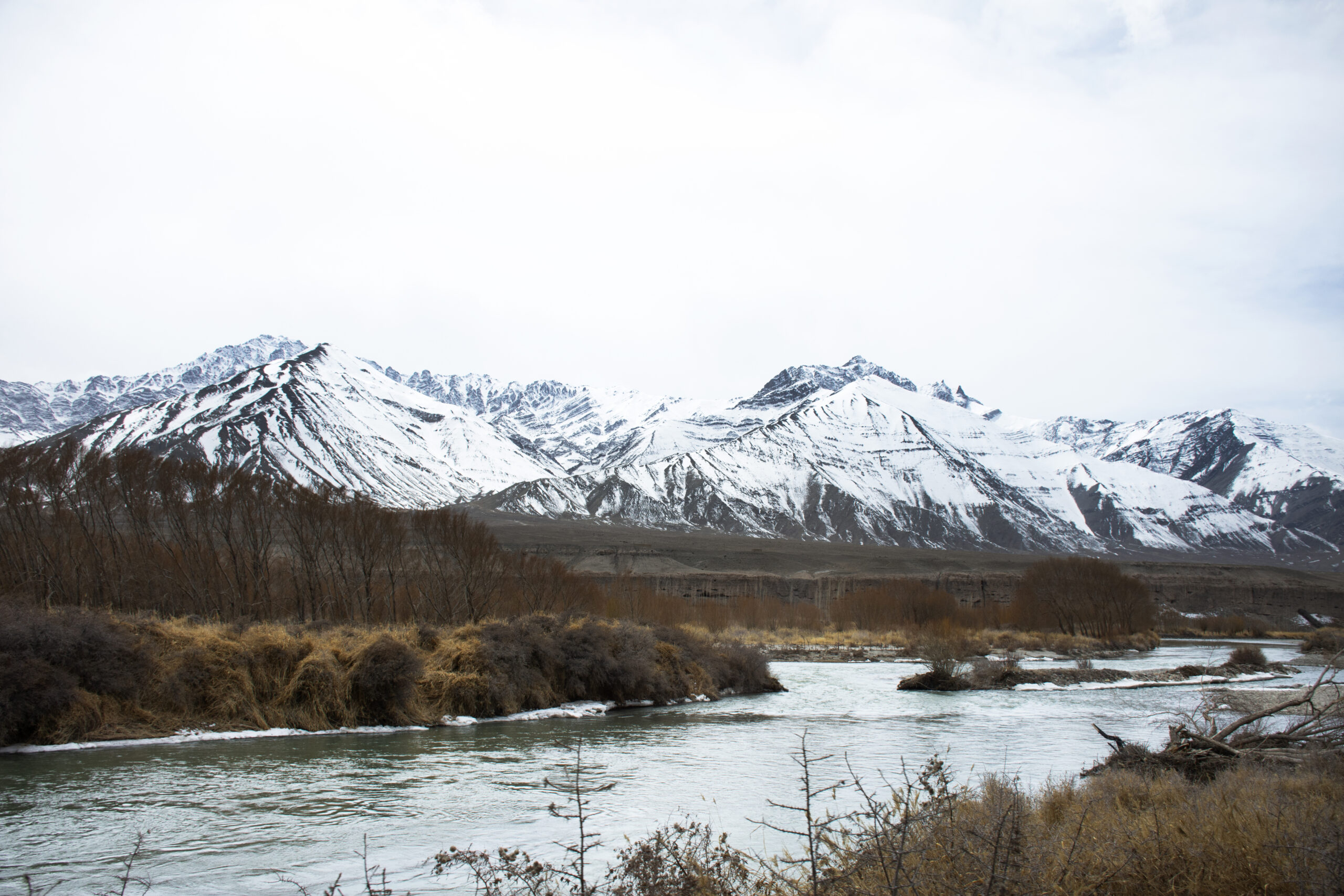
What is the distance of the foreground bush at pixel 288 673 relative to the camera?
21031 mm

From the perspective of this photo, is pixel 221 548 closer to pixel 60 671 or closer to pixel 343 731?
pixel 343 731

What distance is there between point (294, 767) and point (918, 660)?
146ft

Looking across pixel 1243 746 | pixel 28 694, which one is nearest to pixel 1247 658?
pixel 1243 746

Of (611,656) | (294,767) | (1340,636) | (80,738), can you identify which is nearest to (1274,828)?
(294,767)

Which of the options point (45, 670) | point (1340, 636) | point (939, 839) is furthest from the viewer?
point (1340, 636)

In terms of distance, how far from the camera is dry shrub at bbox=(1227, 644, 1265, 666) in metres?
48.7

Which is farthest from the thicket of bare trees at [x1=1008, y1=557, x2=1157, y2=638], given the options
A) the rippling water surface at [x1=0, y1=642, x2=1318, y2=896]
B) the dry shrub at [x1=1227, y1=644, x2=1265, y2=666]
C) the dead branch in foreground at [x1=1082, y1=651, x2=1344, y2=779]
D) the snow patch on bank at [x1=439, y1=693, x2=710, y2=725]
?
the dead branch in foreground at [x1=1082, y1=651, x2=1344, y2=779]

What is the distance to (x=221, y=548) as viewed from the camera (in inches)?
1754

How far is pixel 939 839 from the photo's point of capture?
27.5ft

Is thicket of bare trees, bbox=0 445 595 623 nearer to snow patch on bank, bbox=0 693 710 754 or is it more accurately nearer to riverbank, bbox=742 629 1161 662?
snow patch on bank, bbox=0 693 710 754

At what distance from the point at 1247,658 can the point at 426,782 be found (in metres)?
49.3

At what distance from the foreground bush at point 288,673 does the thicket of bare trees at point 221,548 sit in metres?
8.51

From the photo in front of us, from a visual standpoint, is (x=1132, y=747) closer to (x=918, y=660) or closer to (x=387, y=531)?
(x=387, y=531)

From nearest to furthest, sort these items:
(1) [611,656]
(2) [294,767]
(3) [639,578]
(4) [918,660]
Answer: (2) [294,767], (1) [611,656], (4) [918,660], (3) [639,578]
